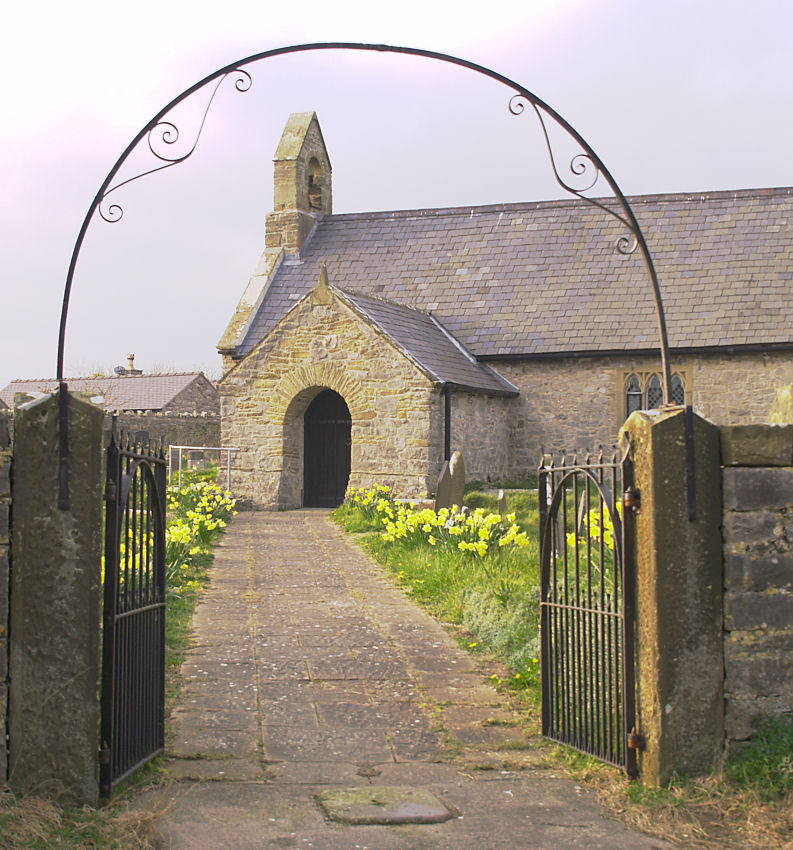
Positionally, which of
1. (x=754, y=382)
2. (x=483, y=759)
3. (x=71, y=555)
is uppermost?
(x=754, y=382)

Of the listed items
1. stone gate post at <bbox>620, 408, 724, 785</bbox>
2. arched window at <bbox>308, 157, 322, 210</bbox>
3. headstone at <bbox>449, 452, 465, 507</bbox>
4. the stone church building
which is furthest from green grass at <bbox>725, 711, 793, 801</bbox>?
arched window at <bbox>308, 157, 322, 210</bbox>

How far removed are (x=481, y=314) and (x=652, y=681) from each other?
17.9 metres

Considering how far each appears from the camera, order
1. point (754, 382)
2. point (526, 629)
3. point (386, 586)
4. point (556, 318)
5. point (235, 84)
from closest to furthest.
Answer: point (235, 84)
point (526, 629)
point (386, 586)
point (754, 382)
point (556, 318)

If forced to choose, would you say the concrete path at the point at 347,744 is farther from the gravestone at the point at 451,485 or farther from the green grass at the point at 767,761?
the gravestone at the point at 451,485

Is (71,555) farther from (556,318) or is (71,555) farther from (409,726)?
(556,318)

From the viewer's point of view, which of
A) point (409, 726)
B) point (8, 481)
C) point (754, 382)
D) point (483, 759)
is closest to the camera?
point (8, 481)

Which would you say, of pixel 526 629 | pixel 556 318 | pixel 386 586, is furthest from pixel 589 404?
pixel 526 629

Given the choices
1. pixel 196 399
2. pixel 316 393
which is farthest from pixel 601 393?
pixel 196 399

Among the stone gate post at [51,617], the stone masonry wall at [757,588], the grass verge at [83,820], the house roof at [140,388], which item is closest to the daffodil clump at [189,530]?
the grass verge at [83,820]

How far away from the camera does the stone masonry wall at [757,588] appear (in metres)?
5.31

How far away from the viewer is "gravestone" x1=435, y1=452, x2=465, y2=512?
15.9 metres

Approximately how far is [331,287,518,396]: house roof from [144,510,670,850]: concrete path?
9286 mm

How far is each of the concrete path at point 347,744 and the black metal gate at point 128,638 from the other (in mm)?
252

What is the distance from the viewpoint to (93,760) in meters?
5.02
